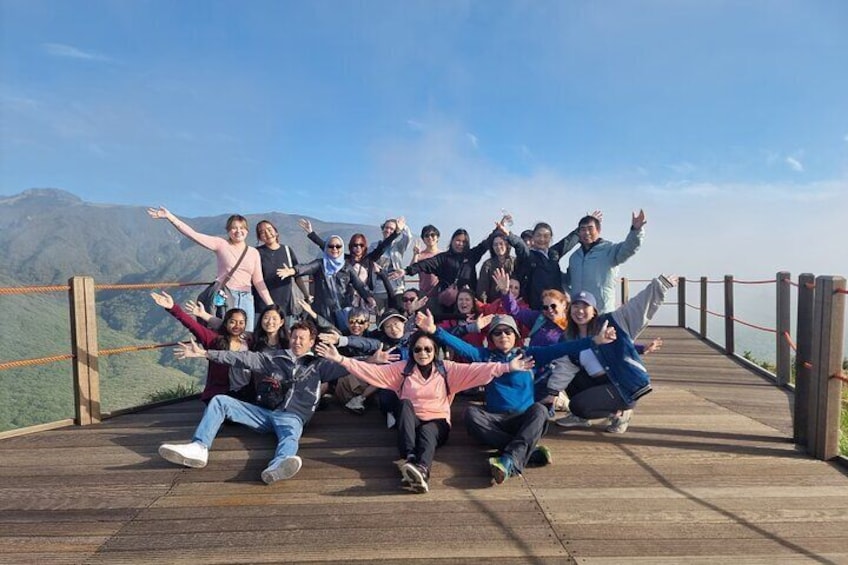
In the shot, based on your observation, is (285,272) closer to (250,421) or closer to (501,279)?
(250,421)

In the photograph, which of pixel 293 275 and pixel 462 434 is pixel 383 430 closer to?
pixel 462 434

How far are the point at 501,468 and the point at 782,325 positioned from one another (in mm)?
5725

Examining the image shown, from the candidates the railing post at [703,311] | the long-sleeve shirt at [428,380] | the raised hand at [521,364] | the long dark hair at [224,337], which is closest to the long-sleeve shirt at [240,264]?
the long dark hair at [224,337]

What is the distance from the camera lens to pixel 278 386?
4238 millimetres

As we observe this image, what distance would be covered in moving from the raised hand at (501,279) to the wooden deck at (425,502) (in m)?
1.77

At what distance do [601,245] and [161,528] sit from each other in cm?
475

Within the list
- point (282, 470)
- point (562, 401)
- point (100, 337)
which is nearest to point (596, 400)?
point (562, 401)

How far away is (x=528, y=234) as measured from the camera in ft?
21.1

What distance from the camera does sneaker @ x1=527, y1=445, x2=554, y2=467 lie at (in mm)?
3668

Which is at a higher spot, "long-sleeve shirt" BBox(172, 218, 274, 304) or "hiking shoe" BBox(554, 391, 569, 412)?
"long-sleeve shirt" BBox(172, 218, 274, 304)

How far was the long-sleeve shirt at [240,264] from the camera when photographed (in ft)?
17.3

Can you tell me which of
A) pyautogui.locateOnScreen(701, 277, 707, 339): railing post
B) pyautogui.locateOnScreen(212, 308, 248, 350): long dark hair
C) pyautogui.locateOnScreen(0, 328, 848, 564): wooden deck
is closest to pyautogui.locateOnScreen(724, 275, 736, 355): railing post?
pyautogui.locateOnScreen(701, 277, 707, 339): railing post

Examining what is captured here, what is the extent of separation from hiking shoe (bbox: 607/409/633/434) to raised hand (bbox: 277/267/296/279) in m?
3.65

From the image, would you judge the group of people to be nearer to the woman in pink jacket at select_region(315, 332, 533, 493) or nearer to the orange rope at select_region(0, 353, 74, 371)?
the woman in pink jacket at select_region(315, 332, 533, 493)
